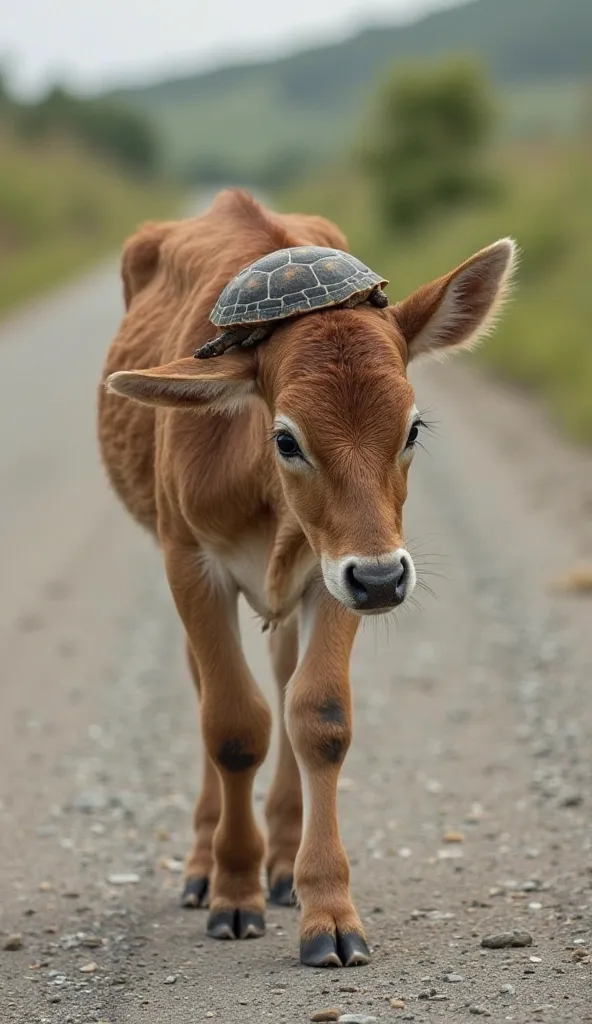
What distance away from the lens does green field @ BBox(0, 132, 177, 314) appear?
40.8 meters

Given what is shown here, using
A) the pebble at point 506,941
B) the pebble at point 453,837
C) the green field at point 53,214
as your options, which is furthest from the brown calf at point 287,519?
the green field at point 53,214

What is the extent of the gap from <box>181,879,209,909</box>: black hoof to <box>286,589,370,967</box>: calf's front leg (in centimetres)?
91

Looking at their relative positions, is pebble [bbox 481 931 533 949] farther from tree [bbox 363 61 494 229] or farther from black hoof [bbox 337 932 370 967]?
tree [bbox 363 61 494 229]

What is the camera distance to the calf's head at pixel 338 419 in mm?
4840

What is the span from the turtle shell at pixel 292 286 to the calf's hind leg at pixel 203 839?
59.2 inches

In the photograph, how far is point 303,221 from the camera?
6.91m

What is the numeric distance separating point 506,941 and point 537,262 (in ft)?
74.1

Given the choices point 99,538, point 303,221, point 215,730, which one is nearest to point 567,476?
point 99,538

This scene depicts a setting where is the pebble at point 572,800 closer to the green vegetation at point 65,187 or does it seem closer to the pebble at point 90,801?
the pebble at point 90,801

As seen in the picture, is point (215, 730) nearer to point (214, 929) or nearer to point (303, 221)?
point (214, 929)

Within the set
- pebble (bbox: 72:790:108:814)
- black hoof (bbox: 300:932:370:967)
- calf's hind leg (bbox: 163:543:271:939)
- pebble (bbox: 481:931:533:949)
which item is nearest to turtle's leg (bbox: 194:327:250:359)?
calf's hind leg (bbox: 163:543:271:939)

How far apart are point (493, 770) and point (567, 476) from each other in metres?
7.63

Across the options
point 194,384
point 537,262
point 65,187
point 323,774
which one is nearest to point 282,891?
point 323,774

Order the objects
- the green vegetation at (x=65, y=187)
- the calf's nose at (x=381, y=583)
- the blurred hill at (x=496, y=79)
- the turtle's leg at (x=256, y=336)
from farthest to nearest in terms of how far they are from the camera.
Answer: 1. the blurred hill at (x=496, y=79)
2. the green vegetation at (x=65, y=187)
3. the turtle's leg at (x=256, y=336)
4. the calf's nose at (x=381, y=583)
